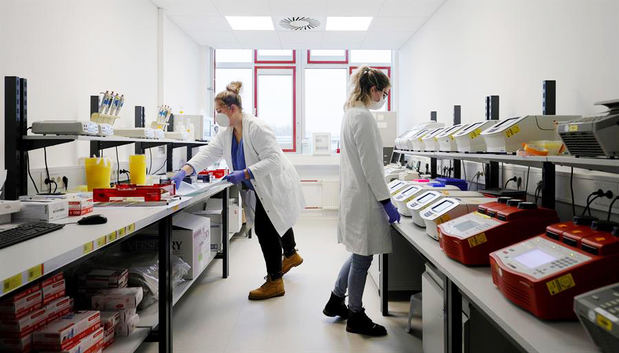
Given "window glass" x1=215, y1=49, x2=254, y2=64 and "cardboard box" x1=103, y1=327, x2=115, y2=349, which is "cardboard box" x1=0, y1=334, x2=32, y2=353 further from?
"window glass" x1=215, y1=49, x2=254, y2=64

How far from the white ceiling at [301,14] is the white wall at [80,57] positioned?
401 mm

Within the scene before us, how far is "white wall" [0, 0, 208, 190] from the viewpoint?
2.25m

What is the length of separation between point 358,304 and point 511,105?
168 cm

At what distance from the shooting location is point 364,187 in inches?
81.4

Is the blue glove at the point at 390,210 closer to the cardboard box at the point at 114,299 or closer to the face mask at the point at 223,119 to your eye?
the cardboard box at the point at 114,299

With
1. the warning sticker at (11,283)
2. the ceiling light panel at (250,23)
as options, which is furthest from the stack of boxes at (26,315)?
the ceiling light panel at (250,23)

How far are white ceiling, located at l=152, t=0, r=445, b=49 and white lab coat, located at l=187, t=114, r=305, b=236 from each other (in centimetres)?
191

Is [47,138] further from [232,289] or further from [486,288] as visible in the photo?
[486,288]

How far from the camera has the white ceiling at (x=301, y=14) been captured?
413 centimetres

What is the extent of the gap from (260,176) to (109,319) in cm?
125

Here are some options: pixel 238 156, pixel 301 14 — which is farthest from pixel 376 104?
pixel 301 14

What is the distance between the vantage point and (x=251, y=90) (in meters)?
6.25

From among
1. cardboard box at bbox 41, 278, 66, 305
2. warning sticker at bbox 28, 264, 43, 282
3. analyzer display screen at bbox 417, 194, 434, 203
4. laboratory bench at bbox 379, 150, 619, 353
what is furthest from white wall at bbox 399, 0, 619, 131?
cardboard box at bbox 41, 278, 66, 305

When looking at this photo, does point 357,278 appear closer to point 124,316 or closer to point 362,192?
point 362,192
